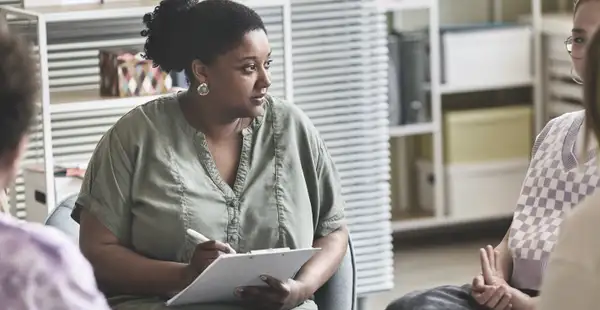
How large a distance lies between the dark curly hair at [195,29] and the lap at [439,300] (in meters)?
0.64

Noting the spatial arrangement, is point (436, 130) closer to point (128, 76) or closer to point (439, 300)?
point (128, 76)

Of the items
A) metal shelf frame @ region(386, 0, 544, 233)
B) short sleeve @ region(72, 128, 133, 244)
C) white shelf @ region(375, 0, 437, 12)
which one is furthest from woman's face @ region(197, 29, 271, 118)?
metal shelf frame @ region(386, 0, 544, 233)

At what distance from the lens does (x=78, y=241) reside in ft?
8.13

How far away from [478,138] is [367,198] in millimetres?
1197

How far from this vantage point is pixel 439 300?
2291 millimetres

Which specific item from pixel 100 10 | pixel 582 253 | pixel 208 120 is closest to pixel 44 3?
pixel 100 10

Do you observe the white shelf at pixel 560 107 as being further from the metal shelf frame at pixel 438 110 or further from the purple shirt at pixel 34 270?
the purple shirt at pixel 34 270

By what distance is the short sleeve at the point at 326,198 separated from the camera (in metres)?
2.52

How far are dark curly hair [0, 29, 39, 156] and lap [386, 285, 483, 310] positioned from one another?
1037 millimetres

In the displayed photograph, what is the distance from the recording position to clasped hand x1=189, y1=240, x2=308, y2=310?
2270 mm

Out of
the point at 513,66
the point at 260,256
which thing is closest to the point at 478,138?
the point at 513,66

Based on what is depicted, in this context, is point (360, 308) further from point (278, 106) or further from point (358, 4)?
point (278, 106)

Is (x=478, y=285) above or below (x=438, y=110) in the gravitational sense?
below

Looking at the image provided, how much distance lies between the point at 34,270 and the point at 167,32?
1168 millimetres
